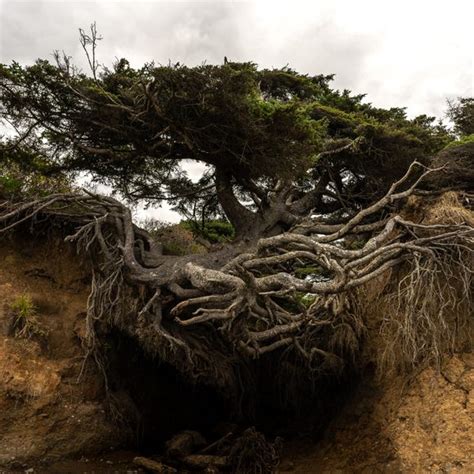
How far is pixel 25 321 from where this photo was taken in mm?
8562

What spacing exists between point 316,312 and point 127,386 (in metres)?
4.15

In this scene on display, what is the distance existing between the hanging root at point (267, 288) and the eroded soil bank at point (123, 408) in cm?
74

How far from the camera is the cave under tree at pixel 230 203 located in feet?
22.7

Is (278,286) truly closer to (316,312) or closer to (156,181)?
(316,312)

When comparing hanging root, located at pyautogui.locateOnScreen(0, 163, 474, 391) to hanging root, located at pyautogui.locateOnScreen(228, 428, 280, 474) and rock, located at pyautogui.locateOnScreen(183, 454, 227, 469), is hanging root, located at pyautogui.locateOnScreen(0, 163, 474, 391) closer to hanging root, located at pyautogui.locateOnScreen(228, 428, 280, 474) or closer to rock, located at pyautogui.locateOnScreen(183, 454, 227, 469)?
hanging root, located at pyautogui.locateOnScreen(228, 428, 280, 474)

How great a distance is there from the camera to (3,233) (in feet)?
32.4

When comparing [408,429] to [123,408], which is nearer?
[408,429]

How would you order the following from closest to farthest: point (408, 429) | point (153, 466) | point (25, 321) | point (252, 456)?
1. point (408, 429)
2. point (153, 466)
3. point (252, 456)
4. point (25, 321)

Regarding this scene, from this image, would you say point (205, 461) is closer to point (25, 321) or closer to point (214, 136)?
point (25, 321)

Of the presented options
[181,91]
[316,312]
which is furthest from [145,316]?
[181,91]

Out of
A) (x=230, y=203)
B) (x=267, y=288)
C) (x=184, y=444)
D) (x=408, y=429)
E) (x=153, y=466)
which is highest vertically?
(x=230, y=203)

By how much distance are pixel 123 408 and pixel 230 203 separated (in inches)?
185

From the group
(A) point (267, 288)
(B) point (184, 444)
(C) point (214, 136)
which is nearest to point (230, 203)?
(C) point (214, 136)

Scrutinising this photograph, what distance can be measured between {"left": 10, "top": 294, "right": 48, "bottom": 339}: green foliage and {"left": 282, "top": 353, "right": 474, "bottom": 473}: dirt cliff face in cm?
523
